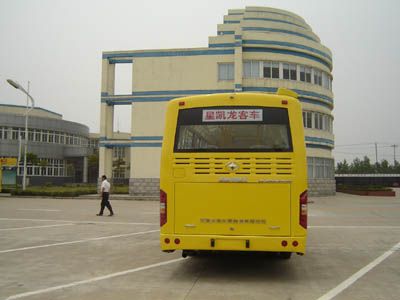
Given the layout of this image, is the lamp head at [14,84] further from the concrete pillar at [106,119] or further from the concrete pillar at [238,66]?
the concrete pillar at [238,66]

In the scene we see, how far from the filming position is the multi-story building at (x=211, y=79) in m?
31.7

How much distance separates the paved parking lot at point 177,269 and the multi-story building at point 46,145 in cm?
4429

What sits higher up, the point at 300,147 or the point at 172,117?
the point at 172,117

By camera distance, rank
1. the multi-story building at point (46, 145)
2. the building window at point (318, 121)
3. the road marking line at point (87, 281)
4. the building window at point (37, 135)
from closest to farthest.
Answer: the road marking line at point (87, 281)
the building window at point (318, 121)
the multi-story building at point (46, 145)
the building window at point (37, 135)

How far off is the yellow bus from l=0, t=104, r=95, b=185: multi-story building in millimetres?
48189

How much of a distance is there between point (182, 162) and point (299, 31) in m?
30.7

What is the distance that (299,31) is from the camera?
34.4m

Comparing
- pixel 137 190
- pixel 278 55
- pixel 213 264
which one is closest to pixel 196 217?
pixel 213 264

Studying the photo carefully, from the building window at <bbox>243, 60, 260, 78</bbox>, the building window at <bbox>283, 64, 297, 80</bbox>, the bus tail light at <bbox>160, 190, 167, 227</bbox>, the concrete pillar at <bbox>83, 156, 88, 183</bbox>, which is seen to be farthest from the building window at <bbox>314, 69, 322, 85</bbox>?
the concrete pillar at <bbox>83, 156, 88, 183</bbox>

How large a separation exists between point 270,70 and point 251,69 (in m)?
1.57

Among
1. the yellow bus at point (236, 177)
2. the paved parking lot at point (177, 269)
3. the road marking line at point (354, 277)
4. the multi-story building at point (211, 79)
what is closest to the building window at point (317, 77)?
the multi-story building at point (211, 79)

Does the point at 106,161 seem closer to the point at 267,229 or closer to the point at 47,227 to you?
the point at 47,227

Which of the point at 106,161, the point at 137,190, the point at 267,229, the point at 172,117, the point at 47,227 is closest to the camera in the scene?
the point at 267,229

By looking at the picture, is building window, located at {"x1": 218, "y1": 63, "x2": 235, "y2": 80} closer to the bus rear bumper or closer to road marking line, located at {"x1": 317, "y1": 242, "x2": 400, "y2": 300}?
road marking line, located at {"x1": 317, "y1": 242, "x2": 400, "y2": 300}
